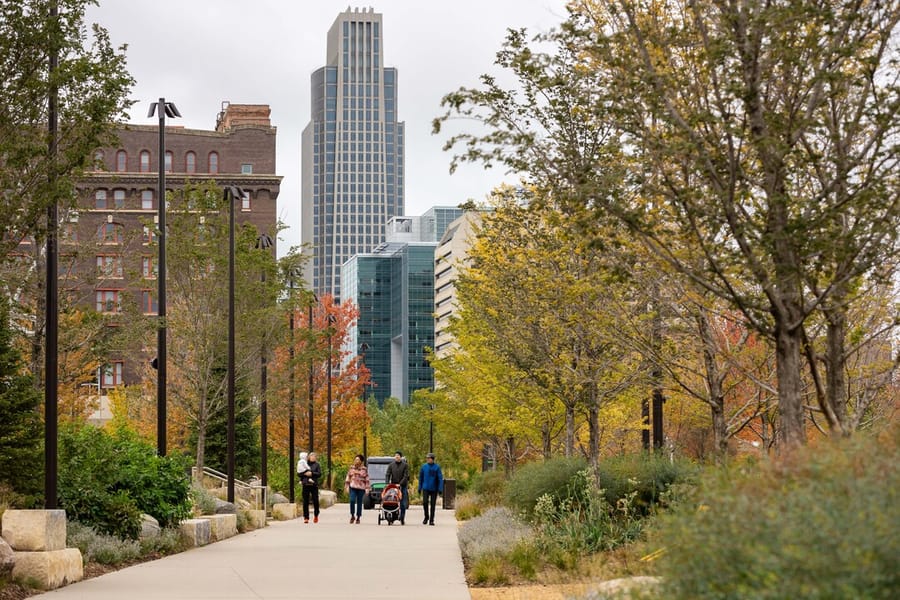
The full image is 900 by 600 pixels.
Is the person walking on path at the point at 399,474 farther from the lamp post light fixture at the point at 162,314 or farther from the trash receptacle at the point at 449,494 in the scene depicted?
the trash receptacle at the point at 449,494

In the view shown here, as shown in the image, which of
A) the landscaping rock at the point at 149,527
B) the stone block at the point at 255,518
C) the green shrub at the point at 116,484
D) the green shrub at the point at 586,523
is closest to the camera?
the green shrub at the point at 586,523

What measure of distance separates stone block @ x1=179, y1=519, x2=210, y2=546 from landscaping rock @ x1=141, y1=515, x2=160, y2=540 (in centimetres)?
117

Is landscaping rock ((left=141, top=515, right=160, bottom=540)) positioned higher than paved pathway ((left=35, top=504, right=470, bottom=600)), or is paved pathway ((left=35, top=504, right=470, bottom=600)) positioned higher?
landscaping rock ((left=141, top=515, right=160, bottom=540))

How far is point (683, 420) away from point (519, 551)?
25566mm

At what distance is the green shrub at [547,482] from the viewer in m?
19.9

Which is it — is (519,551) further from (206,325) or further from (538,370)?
(206,325)

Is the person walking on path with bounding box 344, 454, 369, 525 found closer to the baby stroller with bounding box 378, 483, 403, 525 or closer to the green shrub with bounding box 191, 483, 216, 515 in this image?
the baby stroller with bounding box 378, 483, 403, 525

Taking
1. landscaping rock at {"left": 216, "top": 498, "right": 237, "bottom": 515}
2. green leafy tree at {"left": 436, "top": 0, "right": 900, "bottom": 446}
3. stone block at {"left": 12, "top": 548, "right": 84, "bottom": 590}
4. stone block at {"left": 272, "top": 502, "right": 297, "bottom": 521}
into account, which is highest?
green leafy tree at {"left": 436, "top": 0, "right": 900, "bottom": 446}

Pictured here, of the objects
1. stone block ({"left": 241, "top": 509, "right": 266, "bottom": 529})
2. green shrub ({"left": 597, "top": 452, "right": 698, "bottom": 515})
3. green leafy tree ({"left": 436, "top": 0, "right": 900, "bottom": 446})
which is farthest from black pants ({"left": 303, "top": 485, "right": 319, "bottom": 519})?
green leafy tree ({"left": 436, "top": 0, "right": 900, "bottom": 446})

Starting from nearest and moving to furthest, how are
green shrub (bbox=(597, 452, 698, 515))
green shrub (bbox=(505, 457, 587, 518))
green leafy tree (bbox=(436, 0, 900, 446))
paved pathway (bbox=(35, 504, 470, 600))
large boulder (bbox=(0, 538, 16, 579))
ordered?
1. green leafy tree (bbox=(436, 0, 900, 446))
2. large boulder (bbox=(0, 538, 16, 579))
3. paved pathway (bbox=(35, 504, 470, 600))
4. green shrub (bbox=(597, 452, 698, 515))
5. green shrub (bbox=(505, 457, 587, 518))

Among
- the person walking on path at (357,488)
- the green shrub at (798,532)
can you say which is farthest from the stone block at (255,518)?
the green shrub at (798,532)

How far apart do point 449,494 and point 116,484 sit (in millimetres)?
31555

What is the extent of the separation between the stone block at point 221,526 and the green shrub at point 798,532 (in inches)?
692

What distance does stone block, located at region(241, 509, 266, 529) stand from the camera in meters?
29.7
